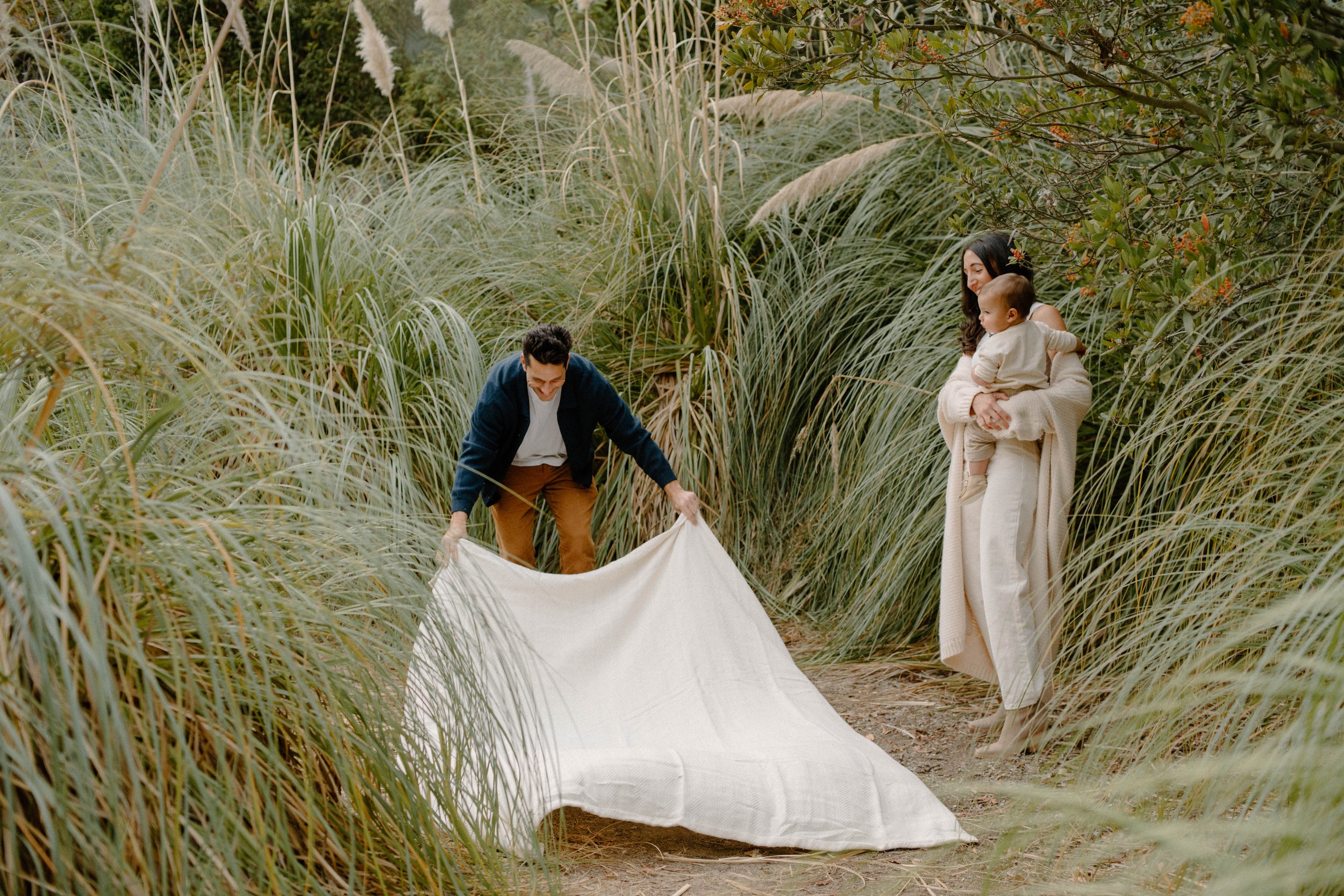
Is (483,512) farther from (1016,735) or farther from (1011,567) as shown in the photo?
(1016,735)

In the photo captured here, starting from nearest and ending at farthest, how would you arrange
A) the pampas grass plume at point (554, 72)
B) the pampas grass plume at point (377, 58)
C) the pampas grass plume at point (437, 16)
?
the pampas grass plume at point (377, 58) → the pampas grass plume at point (554, 72) → the pampas grass plume at point (437, 16)

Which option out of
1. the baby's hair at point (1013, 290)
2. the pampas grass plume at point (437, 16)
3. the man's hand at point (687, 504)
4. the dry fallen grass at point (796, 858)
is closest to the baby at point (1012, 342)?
the baby's hair at point (1013, 290)

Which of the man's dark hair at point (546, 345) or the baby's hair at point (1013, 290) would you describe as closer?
the baby's hair at point (1013, 290)

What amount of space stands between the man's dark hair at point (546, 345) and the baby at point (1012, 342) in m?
1.46

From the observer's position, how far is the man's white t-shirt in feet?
15.2

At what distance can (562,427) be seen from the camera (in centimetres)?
471

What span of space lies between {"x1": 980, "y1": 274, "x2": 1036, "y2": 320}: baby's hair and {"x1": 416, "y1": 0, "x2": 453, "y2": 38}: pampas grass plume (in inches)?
169

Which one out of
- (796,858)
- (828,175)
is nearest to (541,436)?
(828,175)

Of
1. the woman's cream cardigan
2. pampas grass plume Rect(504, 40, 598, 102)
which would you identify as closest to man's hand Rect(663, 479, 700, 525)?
the woman's cream cardigan

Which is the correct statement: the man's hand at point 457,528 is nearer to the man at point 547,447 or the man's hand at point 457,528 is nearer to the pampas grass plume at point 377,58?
the man at point 547,447

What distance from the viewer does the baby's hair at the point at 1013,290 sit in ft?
13.0

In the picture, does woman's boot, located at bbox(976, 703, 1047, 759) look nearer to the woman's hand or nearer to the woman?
the woman

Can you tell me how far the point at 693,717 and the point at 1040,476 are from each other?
1.45 m

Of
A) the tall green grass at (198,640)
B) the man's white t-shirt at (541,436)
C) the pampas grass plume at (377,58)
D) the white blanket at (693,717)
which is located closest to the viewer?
the tall green grass at (198,640)
